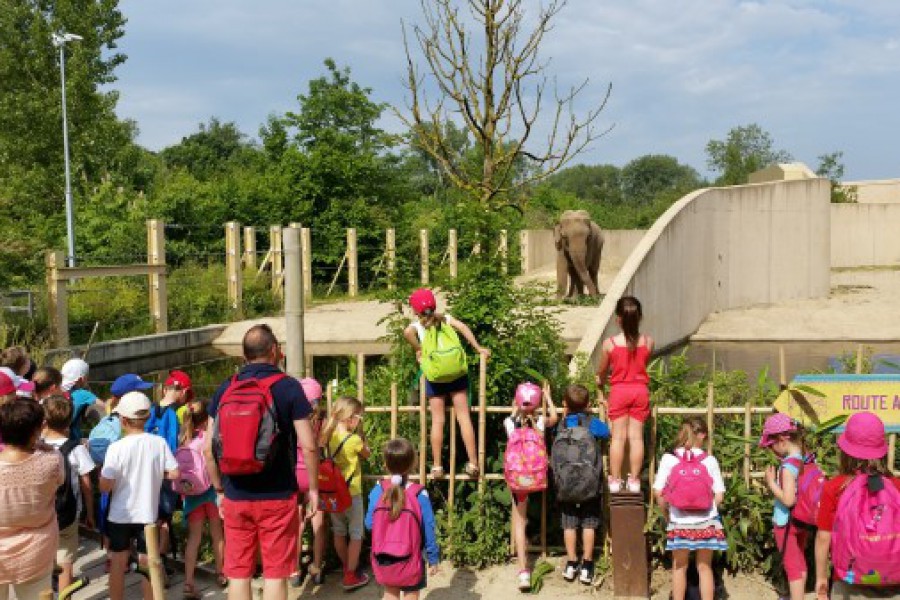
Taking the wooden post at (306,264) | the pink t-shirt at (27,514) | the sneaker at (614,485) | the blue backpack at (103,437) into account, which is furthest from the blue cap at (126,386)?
the wooden post at (306,264)

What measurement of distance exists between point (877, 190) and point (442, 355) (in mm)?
37277

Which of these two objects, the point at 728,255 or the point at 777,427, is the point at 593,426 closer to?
the point at 777,427

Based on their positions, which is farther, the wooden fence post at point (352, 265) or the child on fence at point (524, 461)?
the wooden fence post at point (352, 265)

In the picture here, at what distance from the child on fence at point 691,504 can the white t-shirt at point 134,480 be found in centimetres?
276

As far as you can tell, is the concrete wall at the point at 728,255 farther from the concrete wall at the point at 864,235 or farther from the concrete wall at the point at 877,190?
the concrete wall at the point at 877,190

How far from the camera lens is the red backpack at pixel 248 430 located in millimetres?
4027

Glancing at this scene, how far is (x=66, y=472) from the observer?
4.68m

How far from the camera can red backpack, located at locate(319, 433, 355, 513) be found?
5.18 m

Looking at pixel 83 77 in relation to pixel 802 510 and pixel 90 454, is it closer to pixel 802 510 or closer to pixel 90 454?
pixel 90 454

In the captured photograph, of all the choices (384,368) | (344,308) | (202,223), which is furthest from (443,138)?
(202,223)

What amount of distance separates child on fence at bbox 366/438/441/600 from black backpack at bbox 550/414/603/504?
43.8 inches

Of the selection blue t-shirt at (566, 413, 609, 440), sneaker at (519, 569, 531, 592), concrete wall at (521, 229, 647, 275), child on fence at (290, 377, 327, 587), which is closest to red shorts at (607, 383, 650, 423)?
blue t-shirt at (566, 413, 609, 440)

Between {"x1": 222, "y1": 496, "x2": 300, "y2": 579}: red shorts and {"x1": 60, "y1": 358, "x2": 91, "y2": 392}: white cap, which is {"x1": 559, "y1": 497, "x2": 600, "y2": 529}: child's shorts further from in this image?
{"x1": 60, "y1": 358, "x2": 91, "y2": 392}: white cap

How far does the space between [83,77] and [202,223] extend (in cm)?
517
